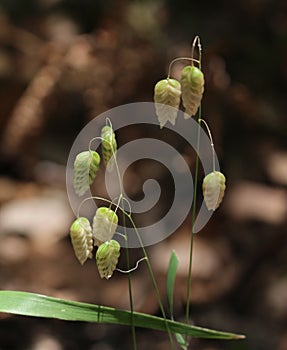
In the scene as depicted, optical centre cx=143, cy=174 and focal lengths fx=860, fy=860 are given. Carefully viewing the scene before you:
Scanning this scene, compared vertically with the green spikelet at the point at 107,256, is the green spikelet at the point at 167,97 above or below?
above

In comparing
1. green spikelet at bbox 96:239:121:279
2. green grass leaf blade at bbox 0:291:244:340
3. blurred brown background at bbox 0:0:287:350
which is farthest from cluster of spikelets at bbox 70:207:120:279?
blurred brown background at bbox 0:0:287:350

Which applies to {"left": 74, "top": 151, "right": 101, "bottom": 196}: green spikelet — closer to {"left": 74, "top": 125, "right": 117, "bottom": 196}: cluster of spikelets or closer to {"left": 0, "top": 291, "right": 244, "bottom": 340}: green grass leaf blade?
{"left": 74, "top": 125, "right": 117, "bottom": 196}: cluster of spikelets

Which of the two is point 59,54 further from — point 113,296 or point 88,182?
point 88,182

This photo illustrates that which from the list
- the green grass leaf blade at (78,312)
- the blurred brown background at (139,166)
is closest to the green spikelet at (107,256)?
the green grass leaf blade at (78,312)

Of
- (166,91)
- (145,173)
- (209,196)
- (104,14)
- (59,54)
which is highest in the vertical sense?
(104,14)

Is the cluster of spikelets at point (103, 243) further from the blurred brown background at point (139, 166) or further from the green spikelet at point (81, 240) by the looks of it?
the blurred brown background at point (139, 166)

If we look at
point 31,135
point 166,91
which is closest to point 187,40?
point 31,135

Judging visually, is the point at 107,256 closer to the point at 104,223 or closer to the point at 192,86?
the point at 104,223

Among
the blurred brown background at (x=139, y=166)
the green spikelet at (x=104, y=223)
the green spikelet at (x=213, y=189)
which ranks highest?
the blurred brown background at (x=139, y=166)
